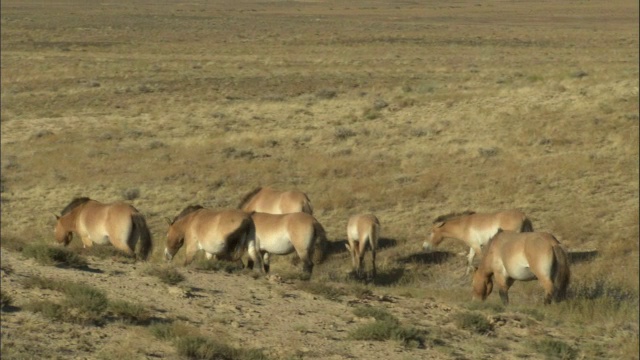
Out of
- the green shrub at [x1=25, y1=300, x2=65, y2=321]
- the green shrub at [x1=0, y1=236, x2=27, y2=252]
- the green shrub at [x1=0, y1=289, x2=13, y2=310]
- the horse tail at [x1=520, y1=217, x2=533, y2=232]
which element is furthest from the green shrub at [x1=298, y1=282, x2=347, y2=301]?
the green shrub at [x1=0, y1=236, x2=27, y2=252]

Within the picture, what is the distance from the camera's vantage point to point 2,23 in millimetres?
83375

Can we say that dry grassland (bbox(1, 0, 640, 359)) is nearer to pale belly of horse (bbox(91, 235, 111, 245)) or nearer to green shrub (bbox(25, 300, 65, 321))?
green shrub (bbox(25, 300, 65, 321))

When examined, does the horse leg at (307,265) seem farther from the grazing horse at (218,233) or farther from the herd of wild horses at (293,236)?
the grazing horse at (218,233)

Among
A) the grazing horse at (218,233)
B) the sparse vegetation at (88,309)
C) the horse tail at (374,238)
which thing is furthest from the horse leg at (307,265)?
the sparse vegetation at (88,309)

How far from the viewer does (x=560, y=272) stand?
11.8 metres

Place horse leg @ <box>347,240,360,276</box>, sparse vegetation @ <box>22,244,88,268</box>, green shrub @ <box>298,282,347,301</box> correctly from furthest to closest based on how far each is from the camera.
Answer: horse leg @ <box>347,240,360,276</box>, sparse vegetation @ <box>22,244,88,268</box>, green shrub @ <box>298,282,347,301</box>

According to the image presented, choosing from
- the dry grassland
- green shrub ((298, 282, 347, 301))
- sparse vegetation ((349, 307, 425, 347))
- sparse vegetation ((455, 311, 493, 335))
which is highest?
sparse vegetation ((349, 307, 425, 347))

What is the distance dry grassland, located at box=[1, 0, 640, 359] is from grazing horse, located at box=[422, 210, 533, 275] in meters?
0.55

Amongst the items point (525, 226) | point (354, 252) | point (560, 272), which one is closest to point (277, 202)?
point (354, 252)

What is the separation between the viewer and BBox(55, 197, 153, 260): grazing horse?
14664mm

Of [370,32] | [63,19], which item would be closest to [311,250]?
[370,32]

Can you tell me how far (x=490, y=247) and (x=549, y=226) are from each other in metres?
6.79

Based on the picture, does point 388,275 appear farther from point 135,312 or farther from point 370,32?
point 370,32

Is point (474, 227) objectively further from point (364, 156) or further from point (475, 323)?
point (364, 156)
